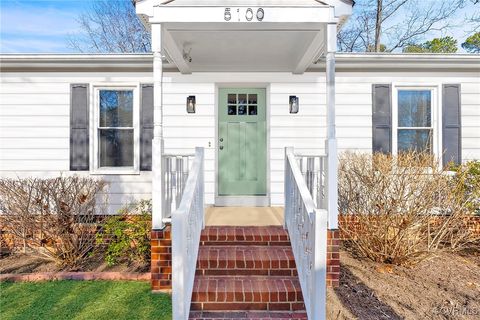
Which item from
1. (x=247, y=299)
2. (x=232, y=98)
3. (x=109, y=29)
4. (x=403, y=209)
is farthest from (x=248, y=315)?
(x=109, y=29)

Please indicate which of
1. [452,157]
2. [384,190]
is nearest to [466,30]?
[452,157]

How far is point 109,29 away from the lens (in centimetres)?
1609

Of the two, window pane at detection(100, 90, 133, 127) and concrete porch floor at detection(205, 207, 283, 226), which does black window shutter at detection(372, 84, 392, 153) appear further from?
window pane at detection(100, 90, 133, 127)

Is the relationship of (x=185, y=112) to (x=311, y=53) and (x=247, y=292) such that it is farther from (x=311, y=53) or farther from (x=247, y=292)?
(x=247, y=292)

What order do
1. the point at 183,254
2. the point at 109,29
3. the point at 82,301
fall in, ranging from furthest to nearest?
the point at 109,29 → the point at 82,301 → the point at 183,254

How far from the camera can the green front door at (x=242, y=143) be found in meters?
5.66

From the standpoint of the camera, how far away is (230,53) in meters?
4.79

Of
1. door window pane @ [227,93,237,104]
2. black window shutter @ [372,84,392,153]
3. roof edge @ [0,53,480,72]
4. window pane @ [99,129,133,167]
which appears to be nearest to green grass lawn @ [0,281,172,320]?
window pane @ [99,129,133,167]

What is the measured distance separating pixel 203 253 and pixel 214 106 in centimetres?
281

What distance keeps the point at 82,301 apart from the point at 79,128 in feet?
10.2

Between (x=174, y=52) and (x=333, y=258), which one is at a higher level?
(x=174, y=52)

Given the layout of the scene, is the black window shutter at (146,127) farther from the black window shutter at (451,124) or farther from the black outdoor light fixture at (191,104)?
the black window shutter at (451,124)

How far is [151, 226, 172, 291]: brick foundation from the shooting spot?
11.8 ft

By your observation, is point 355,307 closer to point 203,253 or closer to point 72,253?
point 203,253
